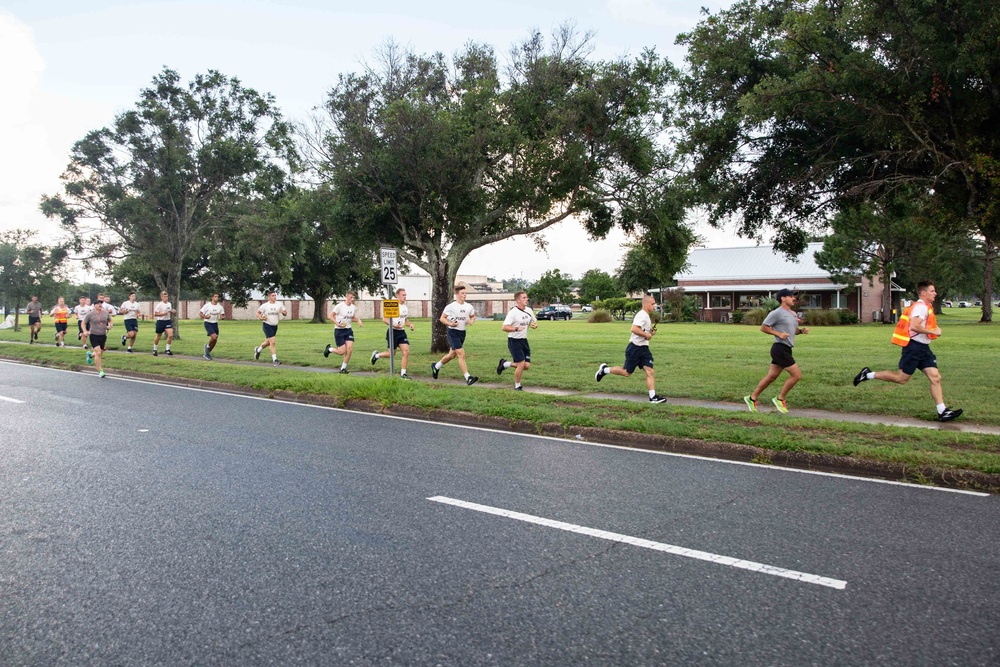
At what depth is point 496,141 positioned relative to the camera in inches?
690

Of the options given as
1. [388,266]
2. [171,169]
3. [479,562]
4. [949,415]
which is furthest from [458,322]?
[171,169]

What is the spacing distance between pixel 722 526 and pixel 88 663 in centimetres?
386

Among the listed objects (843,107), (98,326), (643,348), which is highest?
(843,107)

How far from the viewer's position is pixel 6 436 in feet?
28.4

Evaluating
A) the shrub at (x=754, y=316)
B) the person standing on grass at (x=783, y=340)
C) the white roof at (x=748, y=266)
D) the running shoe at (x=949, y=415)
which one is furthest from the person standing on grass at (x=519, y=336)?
the white roof at (x=748, y=266)

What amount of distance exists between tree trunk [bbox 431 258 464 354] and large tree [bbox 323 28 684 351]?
1162 millimetres

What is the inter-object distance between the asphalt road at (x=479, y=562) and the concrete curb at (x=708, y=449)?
379 millimetres

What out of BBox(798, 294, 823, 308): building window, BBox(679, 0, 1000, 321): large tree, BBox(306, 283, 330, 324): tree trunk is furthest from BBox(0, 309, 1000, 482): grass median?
BBox(306, 283, 330, 324): tree trunk

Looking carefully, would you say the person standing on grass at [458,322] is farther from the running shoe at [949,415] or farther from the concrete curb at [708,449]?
the running shoe at [949,415]

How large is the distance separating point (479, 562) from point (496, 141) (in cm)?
1446

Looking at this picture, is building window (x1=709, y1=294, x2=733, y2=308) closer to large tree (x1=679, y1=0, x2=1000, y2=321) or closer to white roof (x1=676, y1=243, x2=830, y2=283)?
white roof (x1=676, y1=243, x2=830, y2=283)

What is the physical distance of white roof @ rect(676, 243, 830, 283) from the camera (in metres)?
54.0

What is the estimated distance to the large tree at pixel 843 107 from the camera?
35.7 feet

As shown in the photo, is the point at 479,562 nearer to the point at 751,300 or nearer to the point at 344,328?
the point at 344,328
